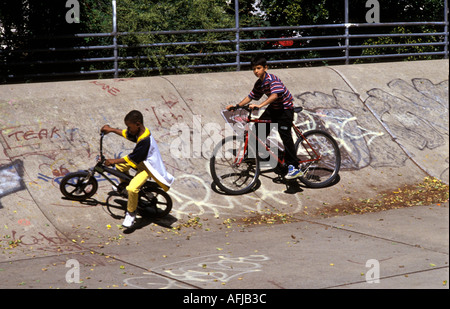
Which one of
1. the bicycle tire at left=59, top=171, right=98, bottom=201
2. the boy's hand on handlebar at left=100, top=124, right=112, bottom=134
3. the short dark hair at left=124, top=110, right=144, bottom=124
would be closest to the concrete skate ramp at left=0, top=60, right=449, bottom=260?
the bicycle tire at left=59, top=171, right=98, bottom=201

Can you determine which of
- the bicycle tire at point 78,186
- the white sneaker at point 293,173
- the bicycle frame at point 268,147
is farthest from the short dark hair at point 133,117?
the white sneaker at point 293,173

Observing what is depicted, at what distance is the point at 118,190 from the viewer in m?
7.10

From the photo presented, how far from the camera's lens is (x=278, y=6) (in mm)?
17344

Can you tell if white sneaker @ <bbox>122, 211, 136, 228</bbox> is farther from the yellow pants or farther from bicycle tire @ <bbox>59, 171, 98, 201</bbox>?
bicycle tire @ <bbox>59, 171, 98, 201</bbox>

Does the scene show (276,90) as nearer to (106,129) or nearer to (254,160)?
(254,160)

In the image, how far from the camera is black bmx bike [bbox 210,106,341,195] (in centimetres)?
793

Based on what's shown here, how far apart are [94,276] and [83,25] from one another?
26.7ft

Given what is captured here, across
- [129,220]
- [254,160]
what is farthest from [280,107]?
[129,220]

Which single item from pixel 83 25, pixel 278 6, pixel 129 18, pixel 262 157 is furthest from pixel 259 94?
pixel 278 6

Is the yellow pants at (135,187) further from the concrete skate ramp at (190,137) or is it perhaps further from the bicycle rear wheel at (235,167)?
the bicycle rear wheel at (235,167)

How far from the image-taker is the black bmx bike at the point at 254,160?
7.93 m

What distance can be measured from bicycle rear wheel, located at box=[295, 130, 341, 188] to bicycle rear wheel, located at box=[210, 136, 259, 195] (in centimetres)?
71

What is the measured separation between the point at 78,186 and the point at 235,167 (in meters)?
2.14

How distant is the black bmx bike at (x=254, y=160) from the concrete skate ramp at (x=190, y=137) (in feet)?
0.59
